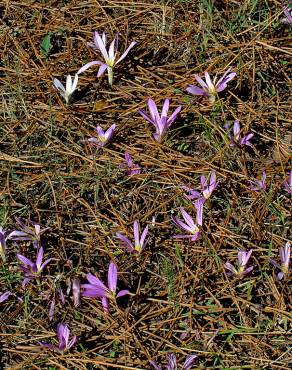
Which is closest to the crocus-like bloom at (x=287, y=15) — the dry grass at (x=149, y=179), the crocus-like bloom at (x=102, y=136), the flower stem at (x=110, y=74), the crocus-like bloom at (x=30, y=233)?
the dry grass at (x=149, y=179)

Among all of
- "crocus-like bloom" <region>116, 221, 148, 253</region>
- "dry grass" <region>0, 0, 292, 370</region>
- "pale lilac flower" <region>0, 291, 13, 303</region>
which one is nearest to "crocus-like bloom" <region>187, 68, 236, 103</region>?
"dry grass" <region>0, 0, 292, 370</region>

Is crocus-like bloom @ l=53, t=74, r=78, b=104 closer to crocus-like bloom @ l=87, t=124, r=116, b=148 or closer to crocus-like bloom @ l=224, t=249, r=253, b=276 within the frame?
crocus-like bloom @ l=87, t=124, r=116, b=148

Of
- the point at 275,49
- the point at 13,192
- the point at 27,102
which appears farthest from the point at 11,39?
the point at 275,49

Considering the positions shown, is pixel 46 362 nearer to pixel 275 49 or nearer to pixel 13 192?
pixel 13 192

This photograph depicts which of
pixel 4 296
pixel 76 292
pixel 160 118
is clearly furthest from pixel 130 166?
pixel 4 296

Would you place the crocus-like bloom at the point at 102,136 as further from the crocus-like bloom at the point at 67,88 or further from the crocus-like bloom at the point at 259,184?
the crocus-like bloom at the point at 259,184
